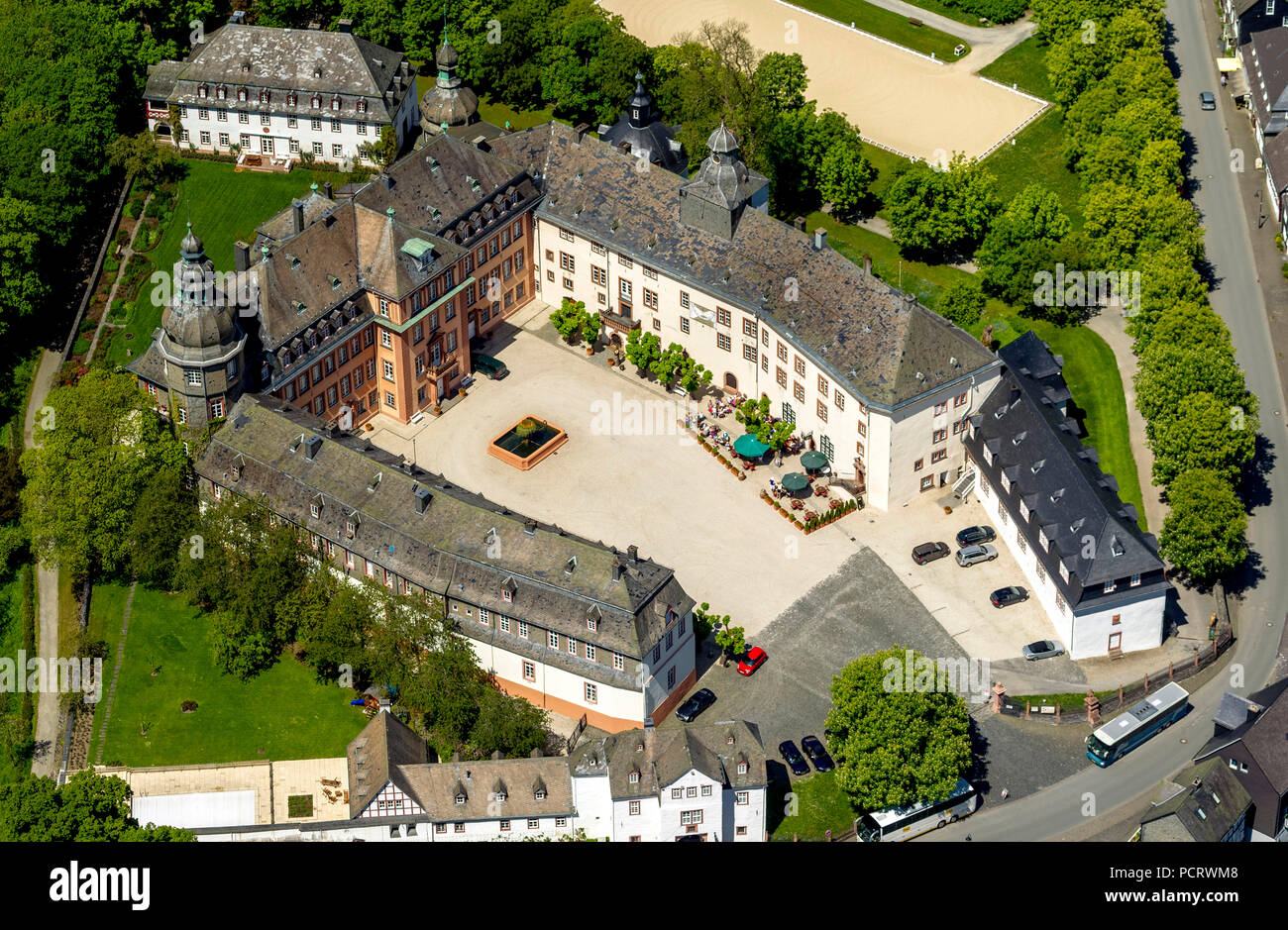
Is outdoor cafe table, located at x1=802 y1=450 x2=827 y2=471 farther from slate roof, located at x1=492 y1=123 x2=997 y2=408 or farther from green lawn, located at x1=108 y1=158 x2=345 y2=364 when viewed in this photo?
green lawn, located at x1=108 y1=158 x2=345 y2=364

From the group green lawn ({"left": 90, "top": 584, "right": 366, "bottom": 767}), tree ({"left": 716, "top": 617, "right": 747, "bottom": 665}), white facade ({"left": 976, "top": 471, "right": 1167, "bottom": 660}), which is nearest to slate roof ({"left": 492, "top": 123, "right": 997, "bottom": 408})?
white facade ({"left": 976, "top": 471, "right": 1167, "bottom": 660})

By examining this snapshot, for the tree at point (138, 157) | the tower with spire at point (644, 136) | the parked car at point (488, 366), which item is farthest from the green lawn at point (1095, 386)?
the tree at point (138, 157)

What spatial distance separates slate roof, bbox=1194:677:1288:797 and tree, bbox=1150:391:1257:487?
71.7ft

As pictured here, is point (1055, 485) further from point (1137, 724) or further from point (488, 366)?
point (488, 366)

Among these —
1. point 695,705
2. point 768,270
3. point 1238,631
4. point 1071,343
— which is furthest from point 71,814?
point 1071,343

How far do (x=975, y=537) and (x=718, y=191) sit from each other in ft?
119

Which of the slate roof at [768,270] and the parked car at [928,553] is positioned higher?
the slate roof at [768,270]

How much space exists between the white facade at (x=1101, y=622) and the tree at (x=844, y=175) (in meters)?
50.7

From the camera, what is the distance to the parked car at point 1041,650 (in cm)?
15188

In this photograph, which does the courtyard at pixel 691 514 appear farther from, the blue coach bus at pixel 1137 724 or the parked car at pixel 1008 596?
the blue coach bus at pixel 1137 724

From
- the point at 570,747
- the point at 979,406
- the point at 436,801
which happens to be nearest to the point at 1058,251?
the point at 979,406

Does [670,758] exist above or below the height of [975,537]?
below

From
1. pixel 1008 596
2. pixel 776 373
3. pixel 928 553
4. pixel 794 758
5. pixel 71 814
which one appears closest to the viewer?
pixel 71 814

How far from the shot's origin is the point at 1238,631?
154 meters
